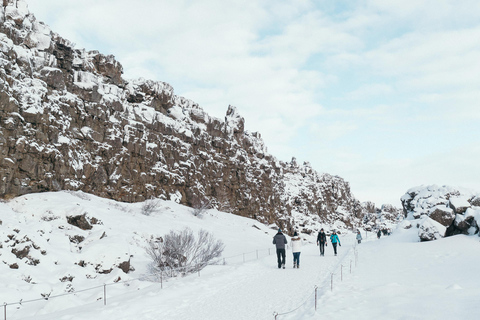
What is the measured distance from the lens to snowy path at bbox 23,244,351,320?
809 centimetres

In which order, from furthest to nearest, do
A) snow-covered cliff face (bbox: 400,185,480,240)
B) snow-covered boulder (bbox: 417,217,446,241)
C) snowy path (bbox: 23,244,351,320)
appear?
snow-covered boulder (bbox: 417,217,446,241)
snow-covered cliff face (bbox: 400,185,480,240)
snowy path (bbox: 23,244,351,320)

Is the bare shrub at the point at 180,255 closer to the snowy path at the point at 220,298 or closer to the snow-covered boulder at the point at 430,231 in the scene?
the snowy path at the point at 220,298

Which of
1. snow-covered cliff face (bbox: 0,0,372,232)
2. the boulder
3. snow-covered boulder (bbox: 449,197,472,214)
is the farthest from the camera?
snow-covered cliff face (bbox: 0,0,372,232)

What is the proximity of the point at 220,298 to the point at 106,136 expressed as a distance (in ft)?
99.5

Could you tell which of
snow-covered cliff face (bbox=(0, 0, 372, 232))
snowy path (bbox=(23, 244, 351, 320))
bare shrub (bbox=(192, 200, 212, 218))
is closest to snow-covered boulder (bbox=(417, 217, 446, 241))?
snowy path (bbox=(23, 244, 351, 320))

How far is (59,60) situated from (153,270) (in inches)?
1005

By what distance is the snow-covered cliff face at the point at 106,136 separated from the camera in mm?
26391

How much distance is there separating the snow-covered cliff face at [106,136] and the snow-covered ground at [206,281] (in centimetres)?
505

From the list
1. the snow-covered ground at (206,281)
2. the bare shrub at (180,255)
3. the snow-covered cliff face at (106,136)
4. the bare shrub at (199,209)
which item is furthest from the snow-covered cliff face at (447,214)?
the snow-covered cliff face at (106,136)

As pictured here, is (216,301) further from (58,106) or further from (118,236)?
(58,106)

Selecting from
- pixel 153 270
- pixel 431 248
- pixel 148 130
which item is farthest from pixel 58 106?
pixel 431 248

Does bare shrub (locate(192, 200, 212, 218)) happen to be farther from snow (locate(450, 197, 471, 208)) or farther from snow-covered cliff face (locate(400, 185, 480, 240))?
snow (locate(450, 197, 471, 208))

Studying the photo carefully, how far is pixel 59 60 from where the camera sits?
31.9 metres

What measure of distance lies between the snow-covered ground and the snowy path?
30 mm
